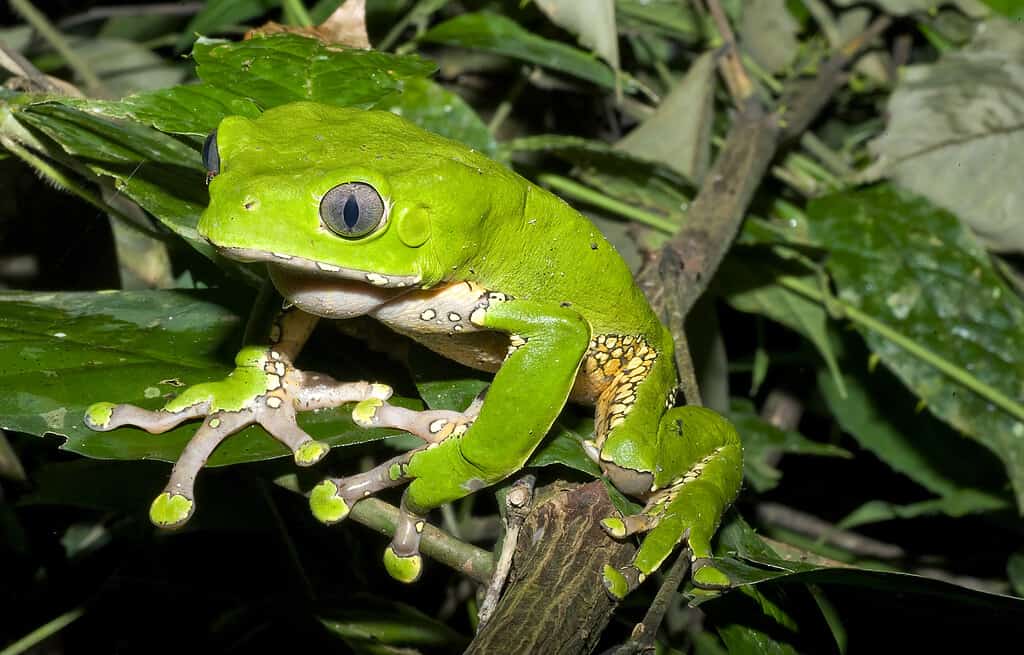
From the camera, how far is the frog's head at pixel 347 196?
5.06ft

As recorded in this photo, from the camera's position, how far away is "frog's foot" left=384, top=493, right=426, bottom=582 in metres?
1.76

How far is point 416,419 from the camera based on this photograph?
6.07 ft

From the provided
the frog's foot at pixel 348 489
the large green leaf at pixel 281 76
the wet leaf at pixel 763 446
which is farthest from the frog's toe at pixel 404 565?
the wet leaf at pixel 763 446

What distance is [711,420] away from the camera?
87.9 inches

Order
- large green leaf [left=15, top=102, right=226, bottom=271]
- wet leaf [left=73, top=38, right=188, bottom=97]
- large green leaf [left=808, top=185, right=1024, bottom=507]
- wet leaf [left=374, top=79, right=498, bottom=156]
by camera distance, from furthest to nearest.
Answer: wet leaf [left=73, top=38, right=188, bottom=97] → large green leaf [left=808, top=185, right=1024, bottom=507] → wet leaf [left=374, top=79, right=498, bottom=156] → large green leaf [left=15, top=102, right=226, bottom=271]

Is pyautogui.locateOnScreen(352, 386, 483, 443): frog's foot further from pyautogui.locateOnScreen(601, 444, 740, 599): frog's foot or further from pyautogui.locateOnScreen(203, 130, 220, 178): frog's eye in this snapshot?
pyautogui.locateOnScreen(203, 130, 220, 178): frog's eye

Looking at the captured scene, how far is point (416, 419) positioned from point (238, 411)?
37cm

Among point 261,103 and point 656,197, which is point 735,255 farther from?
point 261,103

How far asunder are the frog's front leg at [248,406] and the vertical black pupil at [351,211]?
42 cm

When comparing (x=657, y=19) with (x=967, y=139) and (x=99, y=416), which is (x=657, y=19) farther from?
(x=99, y=416)

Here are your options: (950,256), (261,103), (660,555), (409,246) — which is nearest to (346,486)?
(409,246)

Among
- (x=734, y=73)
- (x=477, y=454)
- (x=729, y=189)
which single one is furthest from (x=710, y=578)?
(x=734, y=73)

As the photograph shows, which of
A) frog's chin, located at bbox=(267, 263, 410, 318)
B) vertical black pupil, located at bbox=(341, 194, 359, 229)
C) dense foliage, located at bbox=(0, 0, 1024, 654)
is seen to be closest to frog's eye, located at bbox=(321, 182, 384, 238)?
vertical black pupil, located at bbox=(341, 194, 359, 229)

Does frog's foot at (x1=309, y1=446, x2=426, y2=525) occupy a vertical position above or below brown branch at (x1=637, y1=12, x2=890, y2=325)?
below
